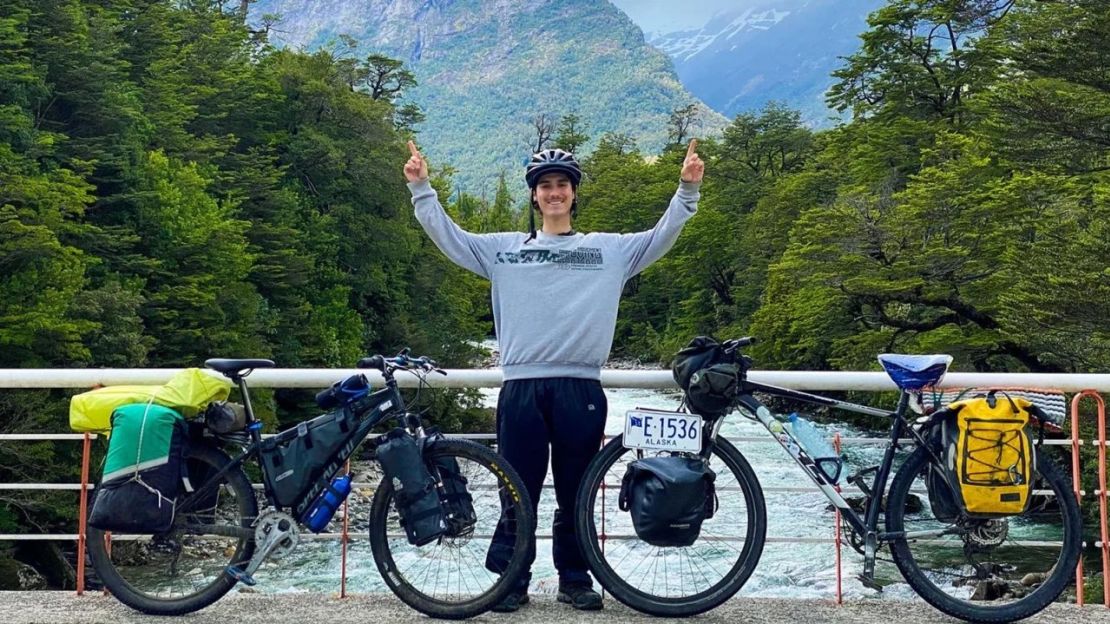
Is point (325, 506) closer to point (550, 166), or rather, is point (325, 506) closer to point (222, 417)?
point (222, 417)

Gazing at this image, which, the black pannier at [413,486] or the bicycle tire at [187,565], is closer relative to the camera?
the black pannier at [413,486]

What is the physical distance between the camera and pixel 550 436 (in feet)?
12.3

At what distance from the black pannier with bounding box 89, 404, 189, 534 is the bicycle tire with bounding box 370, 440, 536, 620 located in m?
0.78

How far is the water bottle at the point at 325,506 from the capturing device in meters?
3.64

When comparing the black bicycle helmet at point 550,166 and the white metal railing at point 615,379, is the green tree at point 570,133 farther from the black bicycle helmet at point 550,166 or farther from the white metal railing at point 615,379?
the black bicycle helmet at point 550,166

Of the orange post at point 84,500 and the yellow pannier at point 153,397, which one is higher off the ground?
the yellow pannier at point 153,397

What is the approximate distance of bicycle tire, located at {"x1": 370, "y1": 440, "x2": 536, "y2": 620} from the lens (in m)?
3.59

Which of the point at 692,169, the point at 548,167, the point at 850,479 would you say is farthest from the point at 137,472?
the point at 850,479

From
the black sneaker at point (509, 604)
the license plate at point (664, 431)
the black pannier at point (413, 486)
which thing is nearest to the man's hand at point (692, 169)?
the license plate at point (664, 431)

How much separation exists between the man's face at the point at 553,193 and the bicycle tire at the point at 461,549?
95 centimetres

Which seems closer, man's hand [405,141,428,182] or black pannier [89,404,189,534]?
black pannier [89,404,189,534]

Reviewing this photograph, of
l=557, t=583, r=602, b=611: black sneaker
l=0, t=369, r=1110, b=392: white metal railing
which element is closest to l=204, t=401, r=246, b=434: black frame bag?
l=0, t=369, r=1110, b=392: white metal railing

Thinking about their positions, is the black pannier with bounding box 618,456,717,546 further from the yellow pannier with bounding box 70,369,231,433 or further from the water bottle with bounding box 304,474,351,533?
the yellow pannier with bounding box 70,369,231,433

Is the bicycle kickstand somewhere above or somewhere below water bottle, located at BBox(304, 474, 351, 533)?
below
